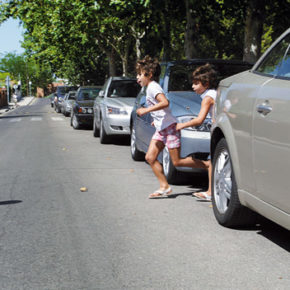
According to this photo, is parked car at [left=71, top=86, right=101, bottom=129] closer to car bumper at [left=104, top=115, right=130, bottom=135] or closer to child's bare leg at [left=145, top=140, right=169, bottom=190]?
car bumper at [left=104, top=115, right=130, bottom=135]

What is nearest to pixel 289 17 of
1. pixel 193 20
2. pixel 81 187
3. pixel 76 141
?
pixel 193 20

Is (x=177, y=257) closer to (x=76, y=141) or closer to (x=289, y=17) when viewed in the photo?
(x=76, y=141)

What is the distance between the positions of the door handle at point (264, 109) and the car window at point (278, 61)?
10.3 inches

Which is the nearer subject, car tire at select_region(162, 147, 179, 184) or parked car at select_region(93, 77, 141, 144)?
car tire at select_region(162, 147, 179, 184)

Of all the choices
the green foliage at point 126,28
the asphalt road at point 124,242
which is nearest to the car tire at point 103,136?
the green foliage at point 126,28

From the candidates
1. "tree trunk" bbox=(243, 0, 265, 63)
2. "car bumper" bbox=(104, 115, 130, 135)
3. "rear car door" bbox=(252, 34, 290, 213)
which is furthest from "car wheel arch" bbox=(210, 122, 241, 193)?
"tree trunk" bbox=(243, 0, 265, 63)

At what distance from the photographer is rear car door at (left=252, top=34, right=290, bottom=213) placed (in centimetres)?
391

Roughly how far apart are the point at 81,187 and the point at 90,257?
3.37m

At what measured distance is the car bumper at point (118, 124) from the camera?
13.7 meters

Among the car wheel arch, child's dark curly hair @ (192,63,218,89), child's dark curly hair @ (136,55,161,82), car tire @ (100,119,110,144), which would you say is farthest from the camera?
car tire @ (100,119,110,144)

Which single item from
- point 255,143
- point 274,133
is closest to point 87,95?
point 255,143

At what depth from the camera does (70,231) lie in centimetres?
529

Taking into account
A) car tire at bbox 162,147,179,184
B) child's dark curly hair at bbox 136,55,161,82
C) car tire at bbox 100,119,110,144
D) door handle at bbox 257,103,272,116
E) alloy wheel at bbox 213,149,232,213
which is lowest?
car tire at bbox 100,119,110,144

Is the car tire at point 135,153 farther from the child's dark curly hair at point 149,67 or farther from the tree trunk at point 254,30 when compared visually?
the tree trunk at point 254,30
